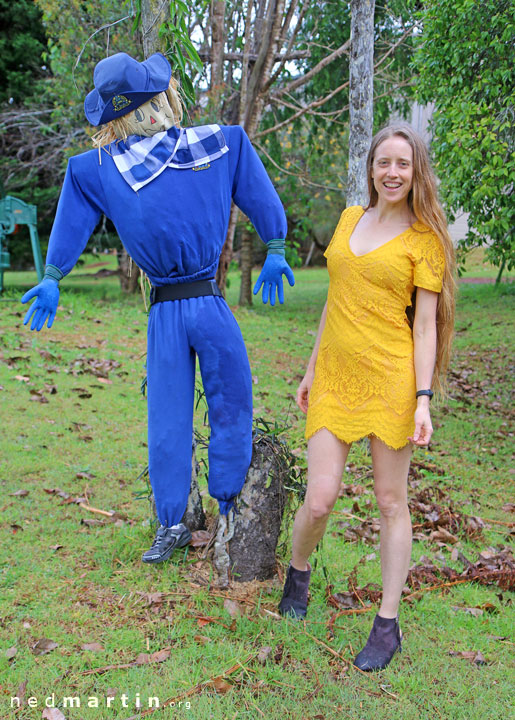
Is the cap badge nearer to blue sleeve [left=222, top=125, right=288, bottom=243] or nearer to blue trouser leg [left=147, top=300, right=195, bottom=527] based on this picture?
blue sleeve [left=222, top=125, right=288, bottom=243]

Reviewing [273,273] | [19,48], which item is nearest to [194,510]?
[273,273]

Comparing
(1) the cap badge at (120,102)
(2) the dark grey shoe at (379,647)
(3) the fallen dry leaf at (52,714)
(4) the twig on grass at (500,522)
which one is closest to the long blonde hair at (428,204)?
(1) the cap badge at (120,102)

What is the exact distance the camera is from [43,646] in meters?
2.59

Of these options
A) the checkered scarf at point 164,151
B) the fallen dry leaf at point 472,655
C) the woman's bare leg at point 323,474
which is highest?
the checkered scarf at point 164,151

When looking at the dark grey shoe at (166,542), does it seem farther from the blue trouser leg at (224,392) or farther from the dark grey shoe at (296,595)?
the dark grey shoe at (296,595)

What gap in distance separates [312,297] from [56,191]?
6444 millimetres

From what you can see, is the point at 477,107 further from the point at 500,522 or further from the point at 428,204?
the point at 428,204

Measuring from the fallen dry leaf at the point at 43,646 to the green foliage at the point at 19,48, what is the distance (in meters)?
11.4

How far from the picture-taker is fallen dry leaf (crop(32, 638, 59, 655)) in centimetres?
256

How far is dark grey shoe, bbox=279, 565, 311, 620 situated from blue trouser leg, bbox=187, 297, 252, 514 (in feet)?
1.47

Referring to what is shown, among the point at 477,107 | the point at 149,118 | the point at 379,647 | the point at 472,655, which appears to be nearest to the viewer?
the point at 379,647

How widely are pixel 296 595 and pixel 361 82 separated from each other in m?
3.70

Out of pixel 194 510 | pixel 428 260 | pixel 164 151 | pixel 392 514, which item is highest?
pixel 164 151

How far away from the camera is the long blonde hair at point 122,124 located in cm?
278
